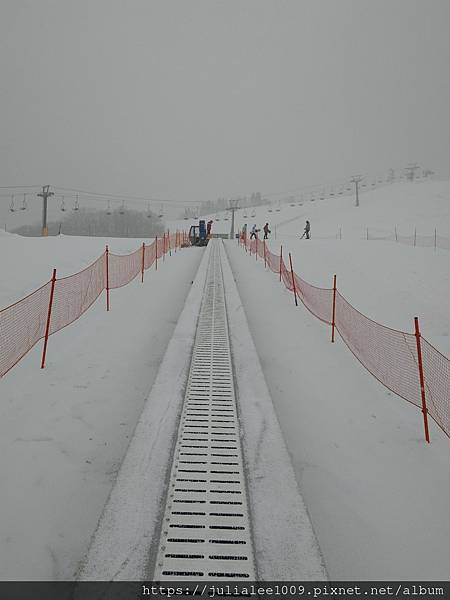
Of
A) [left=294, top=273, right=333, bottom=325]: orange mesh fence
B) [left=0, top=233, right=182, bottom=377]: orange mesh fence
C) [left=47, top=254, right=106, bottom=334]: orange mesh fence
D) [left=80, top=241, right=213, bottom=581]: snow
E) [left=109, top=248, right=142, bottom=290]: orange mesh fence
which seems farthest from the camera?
[left=109, top=248, right=142, bottom=290]: orange mesh fence

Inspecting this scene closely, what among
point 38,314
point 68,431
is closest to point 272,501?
point 68,431

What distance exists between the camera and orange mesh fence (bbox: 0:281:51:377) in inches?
226

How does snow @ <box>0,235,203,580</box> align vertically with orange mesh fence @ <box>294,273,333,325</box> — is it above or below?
below

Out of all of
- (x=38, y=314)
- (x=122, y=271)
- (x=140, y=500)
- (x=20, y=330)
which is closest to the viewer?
(x=140, y=500)

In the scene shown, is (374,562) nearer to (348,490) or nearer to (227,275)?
(348,490)

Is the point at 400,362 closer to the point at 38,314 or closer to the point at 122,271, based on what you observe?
the point at 38,314

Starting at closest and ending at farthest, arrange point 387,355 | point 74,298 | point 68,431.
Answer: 1. point 68,431
2. point 387,355
3. point 74,298

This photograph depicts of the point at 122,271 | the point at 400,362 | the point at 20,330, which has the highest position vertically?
the point at 122,271

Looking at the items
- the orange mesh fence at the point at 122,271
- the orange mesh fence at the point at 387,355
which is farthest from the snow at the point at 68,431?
the orange mesh fence at the point at 122,271

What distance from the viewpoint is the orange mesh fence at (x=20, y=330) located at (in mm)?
5738

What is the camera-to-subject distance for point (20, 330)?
6445 mm

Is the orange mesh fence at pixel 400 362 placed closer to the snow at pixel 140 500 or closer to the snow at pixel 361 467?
the snow at pixel 361 467

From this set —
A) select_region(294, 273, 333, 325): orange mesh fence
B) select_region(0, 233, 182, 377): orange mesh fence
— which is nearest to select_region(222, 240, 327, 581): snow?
select_region(0, 233, 182, 377): orange mesh fence

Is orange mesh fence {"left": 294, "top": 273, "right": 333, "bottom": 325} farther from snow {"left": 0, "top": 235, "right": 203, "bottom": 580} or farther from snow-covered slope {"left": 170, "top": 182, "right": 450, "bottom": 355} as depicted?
snow {"left": 0, "top": 235, "right": 203, "bottom": 580}
